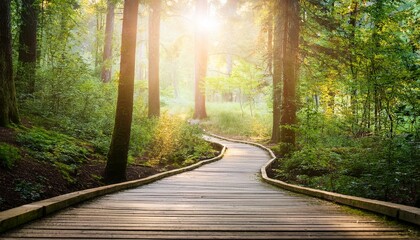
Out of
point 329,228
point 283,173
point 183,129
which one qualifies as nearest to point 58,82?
point 183,129

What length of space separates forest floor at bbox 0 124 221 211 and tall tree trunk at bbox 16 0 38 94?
518 centimetres

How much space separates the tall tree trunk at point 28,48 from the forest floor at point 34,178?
518 cm

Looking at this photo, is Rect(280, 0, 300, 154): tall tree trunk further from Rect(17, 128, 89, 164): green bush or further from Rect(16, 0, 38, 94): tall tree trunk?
Rect(16, 0, 38, 94): tall tree trunk

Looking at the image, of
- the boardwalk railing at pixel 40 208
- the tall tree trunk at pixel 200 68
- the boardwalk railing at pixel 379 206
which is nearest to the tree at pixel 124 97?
the boardwalk railing at pixel 40 208

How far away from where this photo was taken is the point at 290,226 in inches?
143

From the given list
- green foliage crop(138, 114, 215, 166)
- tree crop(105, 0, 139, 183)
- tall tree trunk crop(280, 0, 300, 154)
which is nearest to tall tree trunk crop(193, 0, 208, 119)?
green foliage crop(138, 114, 215, 166)

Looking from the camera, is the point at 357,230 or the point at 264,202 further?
the point at 264,202

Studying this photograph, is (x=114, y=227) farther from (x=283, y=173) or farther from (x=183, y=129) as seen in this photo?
(x=183, y=129)

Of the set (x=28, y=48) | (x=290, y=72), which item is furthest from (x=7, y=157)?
(x=290, y=72)

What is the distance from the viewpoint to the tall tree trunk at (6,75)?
8.35 m

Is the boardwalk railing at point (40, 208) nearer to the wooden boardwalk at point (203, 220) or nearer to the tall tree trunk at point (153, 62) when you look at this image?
the wooden boardwalk at point (203, 220)

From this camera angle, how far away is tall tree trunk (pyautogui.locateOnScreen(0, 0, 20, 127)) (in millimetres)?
8350

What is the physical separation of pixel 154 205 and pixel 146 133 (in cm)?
1050

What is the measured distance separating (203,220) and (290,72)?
9.47 metres
